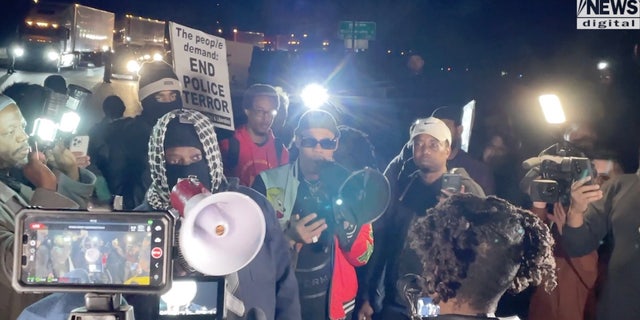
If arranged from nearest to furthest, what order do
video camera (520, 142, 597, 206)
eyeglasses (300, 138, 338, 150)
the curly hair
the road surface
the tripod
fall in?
the tripod
the curly hair
video camera (520, 142, 597, 206)
eyeglasses (300, 138, 338, 150)
the road surface

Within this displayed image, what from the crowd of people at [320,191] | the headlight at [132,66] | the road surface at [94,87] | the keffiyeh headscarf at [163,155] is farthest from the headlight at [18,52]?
the keffiyeh headscarf at [163,155]

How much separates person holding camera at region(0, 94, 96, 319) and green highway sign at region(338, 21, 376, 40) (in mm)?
6067

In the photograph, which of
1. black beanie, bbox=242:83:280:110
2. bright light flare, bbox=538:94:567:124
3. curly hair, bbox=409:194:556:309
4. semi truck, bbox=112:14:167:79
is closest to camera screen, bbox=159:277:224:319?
curly hair, bbox=409:194:556:309

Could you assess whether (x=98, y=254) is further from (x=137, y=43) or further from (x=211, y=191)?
(x=137, y=43)

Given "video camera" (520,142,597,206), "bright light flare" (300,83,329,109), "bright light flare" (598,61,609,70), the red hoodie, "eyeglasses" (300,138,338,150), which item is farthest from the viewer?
"bright light flare" (598,61,609,70)

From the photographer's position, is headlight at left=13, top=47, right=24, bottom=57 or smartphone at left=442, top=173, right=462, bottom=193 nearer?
smartphone at left=442, top=173, right=462, bottom=193

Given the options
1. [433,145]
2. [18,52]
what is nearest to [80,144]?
[433,145]

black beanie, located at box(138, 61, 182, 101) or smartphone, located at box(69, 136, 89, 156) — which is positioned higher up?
black beanie, located at box(138, 61, 182, 101)

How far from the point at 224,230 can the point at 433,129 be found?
3138 mm

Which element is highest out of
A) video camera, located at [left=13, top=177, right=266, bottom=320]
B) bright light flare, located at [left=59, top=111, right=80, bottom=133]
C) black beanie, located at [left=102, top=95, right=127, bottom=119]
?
black beanie, located at [left=102, top=95, right=127, bottom=119]

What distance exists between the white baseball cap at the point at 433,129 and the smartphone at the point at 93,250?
11.3 feet

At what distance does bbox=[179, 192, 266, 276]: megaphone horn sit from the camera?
2064 mm

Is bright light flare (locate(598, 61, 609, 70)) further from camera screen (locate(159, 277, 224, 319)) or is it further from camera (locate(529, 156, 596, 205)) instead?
camera screen (locate(159, 277, 224, 319))

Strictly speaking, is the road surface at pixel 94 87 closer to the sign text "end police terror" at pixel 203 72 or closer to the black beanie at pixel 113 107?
the black beanie at pixel 113 107
